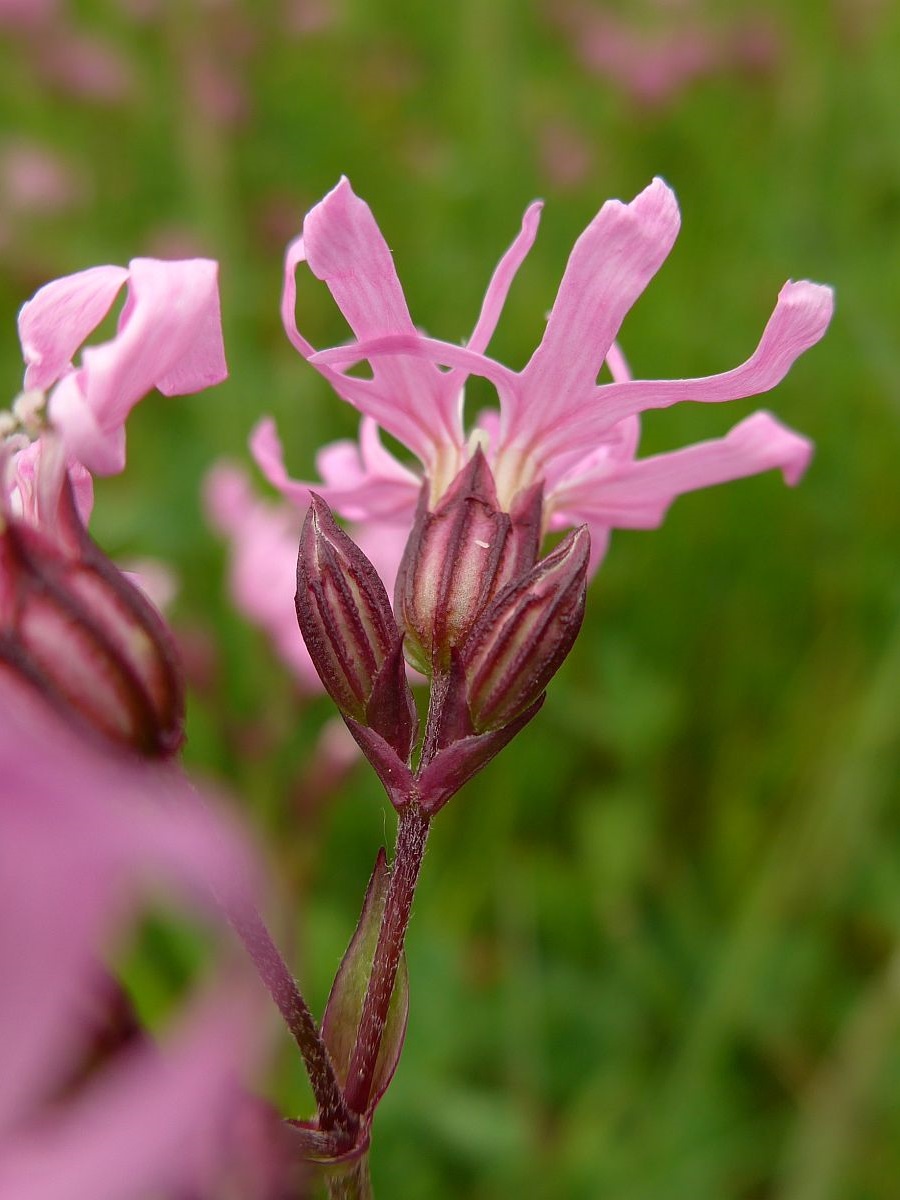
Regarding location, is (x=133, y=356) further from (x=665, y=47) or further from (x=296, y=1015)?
(x=665, y=47)

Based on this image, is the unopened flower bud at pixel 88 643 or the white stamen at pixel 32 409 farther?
the white stamen at pixel 32 409

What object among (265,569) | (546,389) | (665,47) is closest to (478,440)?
(546,389)

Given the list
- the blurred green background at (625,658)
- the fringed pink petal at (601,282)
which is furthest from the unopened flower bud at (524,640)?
the blurred green background at (625,658)

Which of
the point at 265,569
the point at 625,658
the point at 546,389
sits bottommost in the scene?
the point at 625,658

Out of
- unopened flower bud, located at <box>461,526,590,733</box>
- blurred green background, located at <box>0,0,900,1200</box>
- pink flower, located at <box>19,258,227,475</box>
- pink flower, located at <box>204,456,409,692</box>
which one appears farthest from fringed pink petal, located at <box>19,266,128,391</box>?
pink flower, located at <box>204,456,409,692</box>

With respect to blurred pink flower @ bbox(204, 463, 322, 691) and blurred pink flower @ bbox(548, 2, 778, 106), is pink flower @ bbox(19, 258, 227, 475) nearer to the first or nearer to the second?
blurred pink flower @ bbox(204, 463, 322, 691)

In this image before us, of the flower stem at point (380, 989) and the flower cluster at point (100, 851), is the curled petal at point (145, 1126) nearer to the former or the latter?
the flower cluster at point (100, 851)
